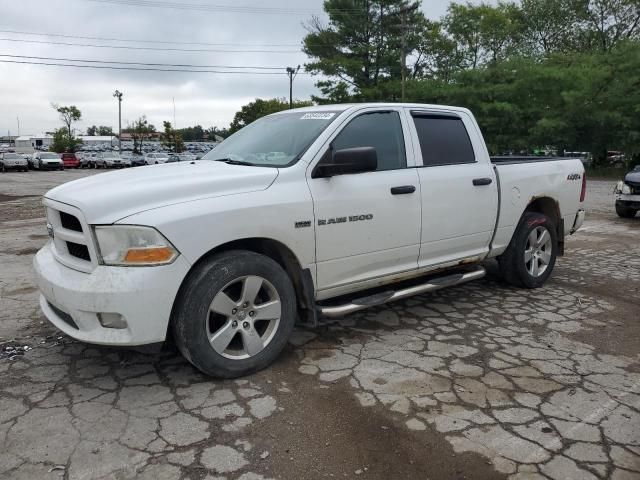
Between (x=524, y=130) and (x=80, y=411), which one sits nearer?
(x=80, y=411)

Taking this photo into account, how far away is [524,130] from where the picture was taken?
3012 cm

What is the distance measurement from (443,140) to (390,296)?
5.12 feet

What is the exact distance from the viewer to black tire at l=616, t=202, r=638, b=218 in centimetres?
1178

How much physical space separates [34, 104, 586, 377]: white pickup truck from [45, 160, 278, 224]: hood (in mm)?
10

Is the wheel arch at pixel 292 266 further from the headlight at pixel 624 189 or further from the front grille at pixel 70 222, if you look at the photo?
the headlight at pixel 624 189

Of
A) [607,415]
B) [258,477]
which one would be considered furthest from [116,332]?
[607,415]

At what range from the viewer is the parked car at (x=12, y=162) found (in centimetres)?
3909

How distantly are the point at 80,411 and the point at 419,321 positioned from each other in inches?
109

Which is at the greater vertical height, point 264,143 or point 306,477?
point 264,143

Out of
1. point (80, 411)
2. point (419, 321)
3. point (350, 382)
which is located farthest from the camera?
point (419, 321)

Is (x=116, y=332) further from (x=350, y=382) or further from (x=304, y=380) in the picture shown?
(x=350, y=382)

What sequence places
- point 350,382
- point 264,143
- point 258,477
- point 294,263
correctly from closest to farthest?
point 258,477
point 350,382
point 294,263
point 264,143

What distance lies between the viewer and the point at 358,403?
3188 mm

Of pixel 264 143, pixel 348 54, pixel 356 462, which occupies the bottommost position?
pixel 356 462
